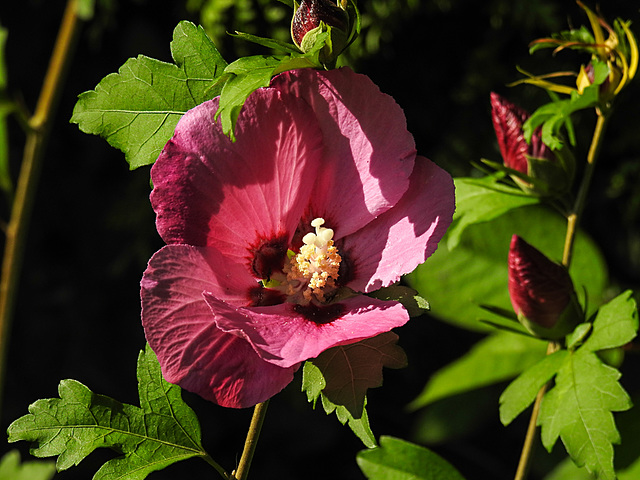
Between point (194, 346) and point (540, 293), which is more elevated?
point (194, 346)

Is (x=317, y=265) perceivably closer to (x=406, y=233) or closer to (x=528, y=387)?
(x=406, y=233)

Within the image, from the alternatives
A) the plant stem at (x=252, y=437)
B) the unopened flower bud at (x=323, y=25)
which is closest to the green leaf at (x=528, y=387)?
the plant stem at (x=252, y=437)

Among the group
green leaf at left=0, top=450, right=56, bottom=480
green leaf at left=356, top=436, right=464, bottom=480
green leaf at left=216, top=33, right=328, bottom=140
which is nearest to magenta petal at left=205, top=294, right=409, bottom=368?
green leaf at left=216, top=33, right=328, bottom=140

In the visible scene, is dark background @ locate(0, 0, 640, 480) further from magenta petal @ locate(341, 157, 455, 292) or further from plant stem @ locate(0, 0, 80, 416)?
magenta petal @ locate(341, 157, 455, 292)

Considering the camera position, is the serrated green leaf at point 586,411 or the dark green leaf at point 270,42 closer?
the dark green leaf at point 270,42

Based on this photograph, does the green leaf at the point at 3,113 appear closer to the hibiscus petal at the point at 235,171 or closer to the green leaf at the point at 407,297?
the hibiscus petal at the point at 235,171

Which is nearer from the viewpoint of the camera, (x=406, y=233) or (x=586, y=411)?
(x=406, y=233)

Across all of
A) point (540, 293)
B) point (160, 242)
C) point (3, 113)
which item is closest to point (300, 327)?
point (540, 293)
